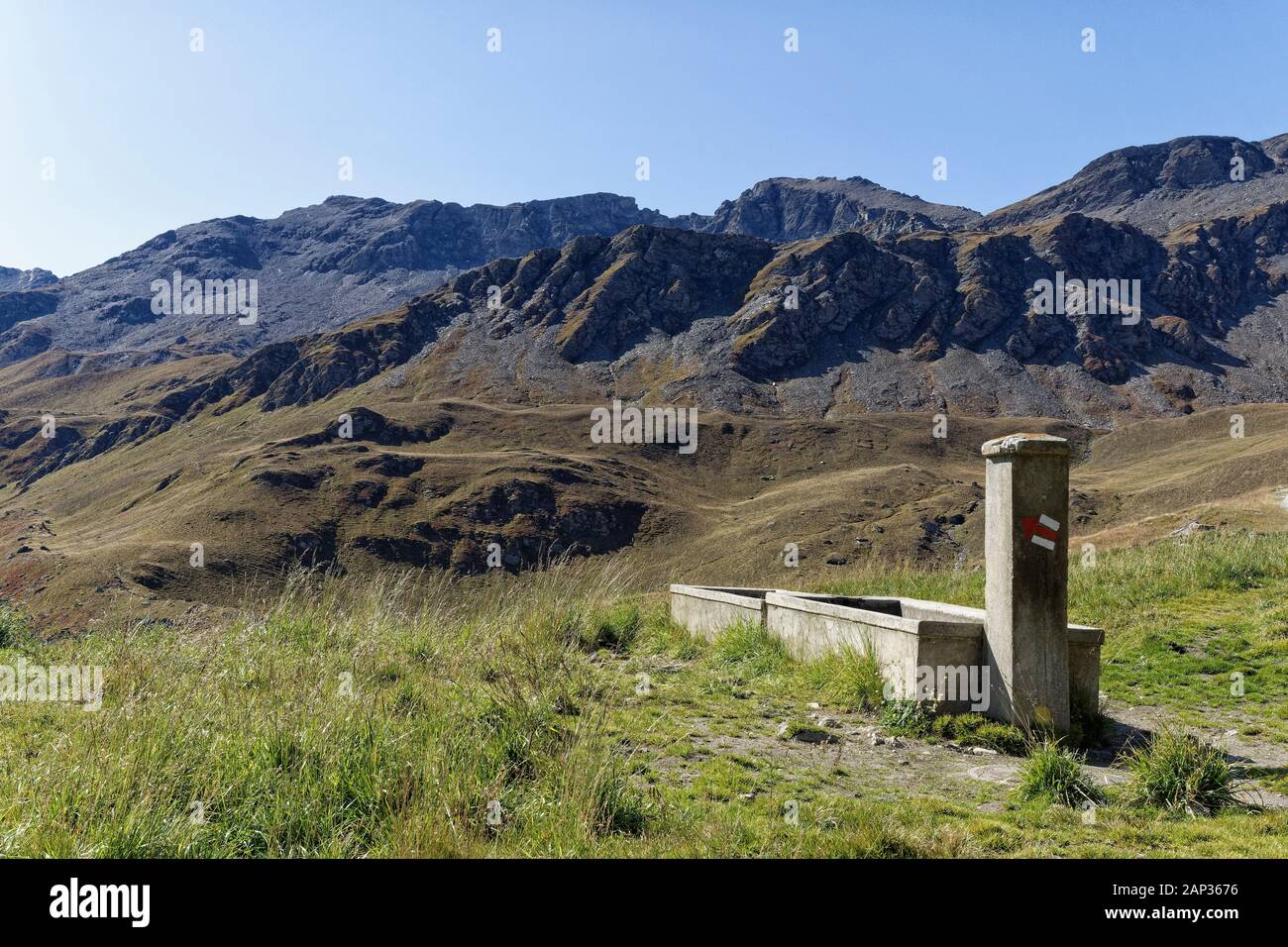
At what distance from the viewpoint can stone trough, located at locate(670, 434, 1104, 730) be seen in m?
7.16

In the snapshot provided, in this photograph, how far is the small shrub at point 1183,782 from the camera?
5312 mm

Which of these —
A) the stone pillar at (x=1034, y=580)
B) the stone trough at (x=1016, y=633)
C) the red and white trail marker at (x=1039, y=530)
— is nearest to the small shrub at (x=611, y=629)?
the stone trough at (x=1016, y=633)

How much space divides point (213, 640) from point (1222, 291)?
150880 mm

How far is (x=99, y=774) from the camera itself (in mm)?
4016

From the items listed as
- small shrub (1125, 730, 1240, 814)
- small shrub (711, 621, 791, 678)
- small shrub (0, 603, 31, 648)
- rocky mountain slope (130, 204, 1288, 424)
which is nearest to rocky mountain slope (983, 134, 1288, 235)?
rocky mountain slope (130, 204, 1288, 424)

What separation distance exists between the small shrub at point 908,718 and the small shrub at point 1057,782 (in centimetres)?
168

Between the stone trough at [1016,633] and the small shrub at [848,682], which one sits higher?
the stone trough at [1016,633]

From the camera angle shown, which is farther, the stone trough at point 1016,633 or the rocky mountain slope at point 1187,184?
the rocky mountain slope at point 1187,184

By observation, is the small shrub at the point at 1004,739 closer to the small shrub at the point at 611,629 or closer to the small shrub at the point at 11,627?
the small shrub at the point at 611,629

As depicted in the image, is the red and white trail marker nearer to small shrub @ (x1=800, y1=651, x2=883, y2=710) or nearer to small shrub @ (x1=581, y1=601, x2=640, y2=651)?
small shrub @ (x1=800, y1=651, x2=883, y2=710)

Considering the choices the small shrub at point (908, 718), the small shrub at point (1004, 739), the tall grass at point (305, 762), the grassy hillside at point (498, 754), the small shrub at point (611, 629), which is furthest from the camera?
the small shrub at point (611, 629)

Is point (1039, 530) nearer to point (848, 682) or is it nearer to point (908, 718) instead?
point (908, 718)
